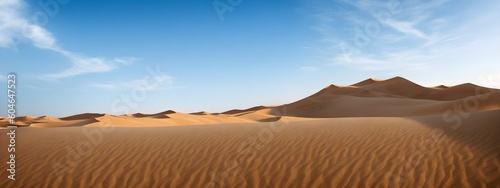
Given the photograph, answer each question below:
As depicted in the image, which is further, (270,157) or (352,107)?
(352,107)

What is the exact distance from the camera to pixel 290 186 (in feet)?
19.8

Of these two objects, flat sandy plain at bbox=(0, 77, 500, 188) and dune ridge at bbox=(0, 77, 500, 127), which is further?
dune ridge at bbox=(0, 77, 500, 127)

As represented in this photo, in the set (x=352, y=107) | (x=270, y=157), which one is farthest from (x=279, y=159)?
(x=352, y=107)

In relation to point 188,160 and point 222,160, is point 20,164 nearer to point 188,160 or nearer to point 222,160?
point 188,160

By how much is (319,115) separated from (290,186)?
28.8m

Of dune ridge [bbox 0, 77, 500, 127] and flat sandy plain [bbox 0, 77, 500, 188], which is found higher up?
dune ridge [bbox 0, 77, 500, 127]

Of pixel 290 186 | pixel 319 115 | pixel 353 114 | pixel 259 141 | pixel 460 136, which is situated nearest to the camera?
pixel 290 186

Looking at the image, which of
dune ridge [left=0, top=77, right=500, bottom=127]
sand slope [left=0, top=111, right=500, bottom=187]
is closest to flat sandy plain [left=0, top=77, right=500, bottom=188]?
sand slope [left=0, top=111, right=500, bottom=187]

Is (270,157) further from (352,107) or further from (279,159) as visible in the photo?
(352,107)

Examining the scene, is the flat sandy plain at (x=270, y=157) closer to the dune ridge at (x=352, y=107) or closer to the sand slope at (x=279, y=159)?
the sand slope at (x=279, y=159)

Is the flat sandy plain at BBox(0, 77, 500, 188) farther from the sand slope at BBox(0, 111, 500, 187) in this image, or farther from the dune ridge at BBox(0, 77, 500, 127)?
the dune ridge at BBox(0, 77, 500, 127)

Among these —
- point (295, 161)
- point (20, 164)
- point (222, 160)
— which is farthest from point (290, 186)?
point (20, 164)

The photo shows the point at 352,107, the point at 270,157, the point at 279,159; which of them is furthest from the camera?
the point at 352,107

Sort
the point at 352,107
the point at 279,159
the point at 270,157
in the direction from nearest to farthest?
the point at 279,159
the point at 270,157
the point at 352,107
